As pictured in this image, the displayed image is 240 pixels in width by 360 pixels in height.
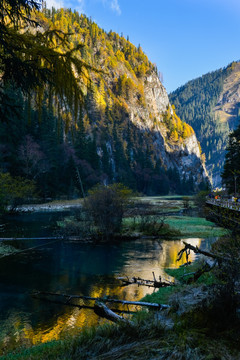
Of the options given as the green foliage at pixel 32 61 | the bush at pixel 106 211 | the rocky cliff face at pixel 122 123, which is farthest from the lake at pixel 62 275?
the rocky cliff face at pixel 122 123

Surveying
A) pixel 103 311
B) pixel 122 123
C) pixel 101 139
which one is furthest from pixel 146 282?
pixel 122 123

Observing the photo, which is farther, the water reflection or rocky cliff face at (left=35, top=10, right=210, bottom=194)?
rocky cliff face at (left=35, top=10, right=210, bottom=194)

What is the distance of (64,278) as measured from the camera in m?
15.2

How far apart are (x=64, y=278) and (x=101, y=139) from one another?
110 metres

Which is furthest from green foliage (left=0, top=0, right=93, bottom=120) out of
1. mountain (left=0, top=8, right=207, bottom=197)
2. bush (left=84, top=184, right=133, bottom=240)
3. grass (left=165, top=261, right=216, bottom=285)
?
bush (left=84, top=184, right=133, bottom=240)

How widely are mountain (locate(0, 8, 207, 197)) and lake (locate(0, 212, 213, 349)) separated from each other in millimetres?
7569

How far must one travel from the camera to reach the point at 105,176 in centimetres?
9738

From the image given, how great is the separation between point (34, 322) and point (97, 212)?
59.3 ft

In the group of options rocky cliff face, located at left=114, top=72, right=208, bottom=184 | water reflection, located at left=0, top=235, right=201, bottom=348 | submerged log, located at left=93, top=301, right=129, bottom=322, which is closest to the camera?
submerged log, located at left=93, top=301, right=129, bottom=322

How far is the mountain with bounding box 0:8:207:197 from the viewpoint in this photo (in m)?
63.9

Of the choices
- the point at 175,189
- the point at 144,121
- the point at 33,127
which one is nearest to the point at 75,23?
the point at 144,121

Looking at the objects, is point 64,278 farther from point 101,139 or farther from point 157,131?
point 157,131

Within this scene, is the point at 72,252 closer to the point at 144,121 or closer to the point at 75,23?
the point at 144,121

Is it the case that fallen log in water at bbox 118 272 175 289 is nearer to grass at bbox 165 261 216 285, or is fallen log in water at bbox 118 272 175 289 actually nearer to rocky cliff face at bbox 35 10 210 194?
grass at bbox 165 261 216 285
